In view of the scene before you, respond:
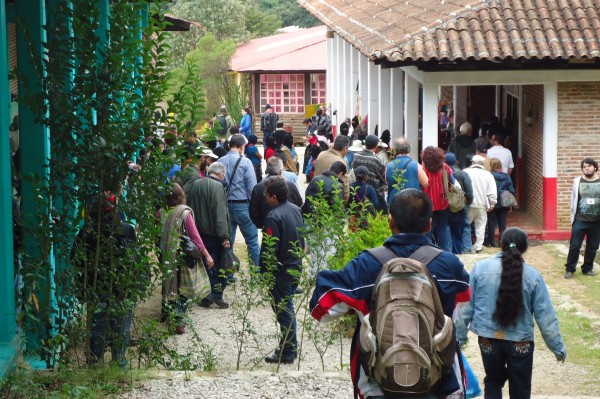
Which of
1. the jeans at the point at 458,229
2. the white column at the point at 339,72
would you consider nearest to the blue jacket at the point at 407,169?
the jeans at the point at 458,229

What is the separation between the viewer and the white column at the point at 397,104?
23.8 m

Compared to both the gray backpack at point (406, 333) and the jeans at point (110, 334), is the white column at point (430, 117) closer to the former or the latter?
the jeans at point (110, 334)

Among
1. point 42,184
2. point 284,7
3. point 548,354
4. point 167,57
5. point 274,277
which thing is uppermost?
point 284,7

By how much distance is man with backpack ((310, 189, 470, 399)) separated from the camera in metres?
5.18

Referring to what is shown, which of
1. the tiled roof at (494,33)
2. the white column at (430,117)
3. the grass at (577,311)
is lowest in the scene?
the grass at (577,311)

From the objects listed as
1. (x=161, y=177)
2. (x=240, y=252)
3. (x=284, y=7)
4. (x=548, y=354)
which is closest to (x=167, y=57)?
(x=161, y=177)

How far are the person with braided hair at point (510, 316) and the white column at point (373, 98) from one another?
18057 mm

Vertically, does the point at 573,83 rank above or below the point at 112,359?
above

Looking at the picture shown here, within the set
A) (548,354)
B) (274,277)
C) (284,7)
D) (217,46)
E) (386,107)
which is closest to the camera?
(274,277)

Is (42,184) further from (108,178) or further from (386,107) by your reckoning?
(386,107)

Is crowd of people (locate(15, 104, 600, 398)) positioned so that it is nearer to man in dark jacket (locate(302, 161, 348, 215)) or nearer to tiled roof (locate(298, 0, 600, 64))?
man in dark jacket (locate(302, 161, 348, 215))

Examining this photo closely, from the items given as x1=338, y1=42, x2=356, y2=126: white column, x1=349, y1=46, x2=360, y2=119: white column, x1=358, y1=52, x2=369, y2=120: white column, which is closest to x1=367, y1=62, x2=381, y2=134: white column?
x1=358, y1=52, x2=369, y2=120: white column

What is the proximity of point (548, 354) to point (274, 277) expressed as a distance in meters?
3.01

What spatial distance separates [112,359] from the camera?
829cm
